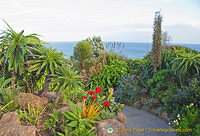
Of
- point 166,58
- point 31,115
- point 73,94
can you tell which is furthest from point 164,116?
point 31,115

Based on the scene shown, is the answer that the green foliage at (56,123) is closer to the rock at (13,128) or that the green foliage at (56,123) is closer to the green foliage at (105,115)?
the rock at (13,128)

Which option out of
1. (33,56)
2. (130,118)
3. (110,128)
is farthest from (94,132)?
(33,56)

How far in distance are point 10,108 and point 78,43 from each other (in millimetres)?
7025

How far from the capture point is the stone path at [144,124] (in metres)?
4.45

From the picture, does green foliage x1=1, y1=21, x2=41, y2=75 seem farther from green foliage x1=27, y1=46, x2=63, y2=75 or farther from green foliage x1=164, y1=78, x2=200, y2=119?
green foliage x1=164, y1=78, x2=200, y2=119

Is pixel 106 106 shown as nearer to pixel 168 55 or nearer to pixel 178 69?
pixel 178 69

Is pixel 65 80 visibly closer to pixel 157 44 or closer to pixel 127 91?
pixel 127 91

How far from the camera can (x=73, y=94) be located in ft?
16.4

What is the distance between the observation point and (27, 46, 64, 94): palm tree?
4480 millimetres

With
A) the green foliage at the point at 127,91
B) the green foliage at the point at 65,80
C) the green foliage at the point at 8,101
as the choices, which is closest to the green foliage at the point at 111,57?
the green foliage at the point at 127,91

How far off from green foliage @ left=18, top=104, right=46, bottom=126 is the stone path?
81.2 inches

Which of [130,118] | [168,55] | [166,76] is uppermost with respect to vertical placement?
[168,55]

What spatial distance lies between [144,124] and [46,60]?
2982 mm

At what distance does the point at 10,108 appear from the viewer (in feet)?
13.9
